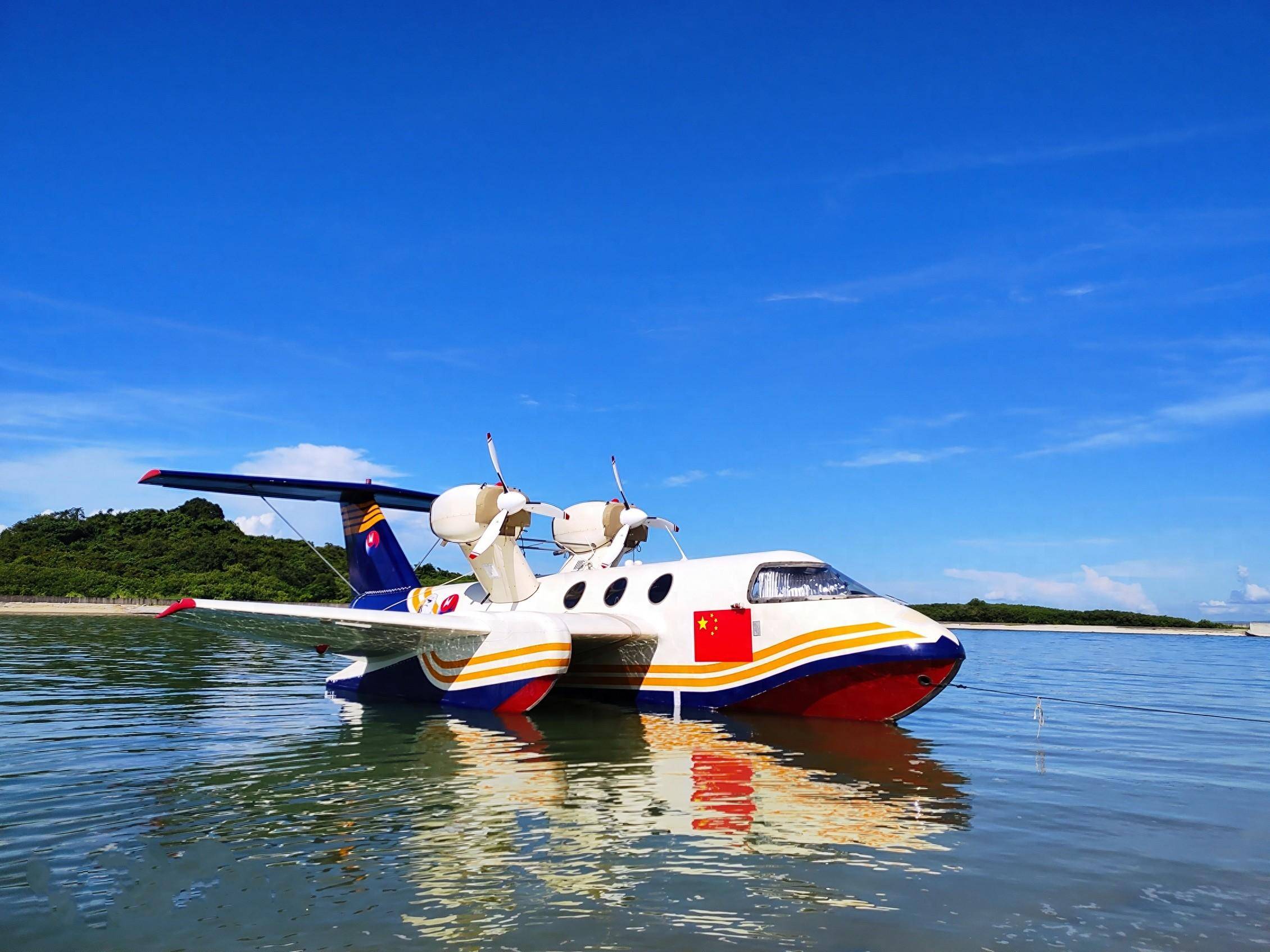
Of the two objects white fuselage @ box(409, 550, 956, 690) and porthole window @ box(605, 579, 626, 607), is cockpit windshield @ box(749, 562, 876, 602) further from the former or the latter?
porthole window @ box(605, 579, 626, 607)

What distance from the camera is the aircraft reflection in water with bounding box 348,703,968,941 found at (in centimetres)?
539

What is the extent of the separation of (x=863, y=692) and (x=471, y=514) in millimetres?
8706

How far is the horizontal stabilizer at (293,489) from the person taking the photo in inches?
666

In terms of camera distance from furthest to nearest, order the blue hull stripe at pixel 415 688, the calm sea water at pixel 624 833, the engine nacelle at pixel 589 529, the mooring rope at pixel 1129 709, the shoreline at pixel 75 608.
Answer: the shoreline at pixel 75 608
the engine nacelle at pixel 589 529
the blue hull stripe at pixel 415 688
the mooring rope at pixel 1129 709
the calm sea water at pixel 624 833

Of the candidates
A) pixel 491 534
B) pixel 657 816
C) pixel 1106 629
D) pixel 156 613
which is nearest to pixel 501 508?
pixel 491 534

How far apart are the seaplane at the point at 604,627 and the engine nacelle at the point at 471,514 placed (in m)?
0.03

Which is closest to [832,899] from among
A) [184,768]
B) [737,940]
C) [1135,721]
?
[737,940]

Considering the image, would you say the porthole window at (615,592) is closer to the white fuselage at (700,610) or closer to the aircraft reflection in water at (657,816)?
the white fuselage at (700,610)

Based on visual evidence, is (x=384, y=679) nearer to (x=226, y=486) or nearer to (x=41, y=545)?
(x=226, y=486)

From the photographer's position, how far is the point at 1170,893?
5.37m

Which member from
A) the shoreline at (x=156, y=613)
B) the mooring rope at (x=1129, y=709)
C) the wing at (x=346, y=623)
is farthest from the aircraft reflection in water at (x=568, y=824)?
the shoreline at (x=156, y=613)

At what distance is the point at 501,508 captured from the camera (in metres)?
17.2

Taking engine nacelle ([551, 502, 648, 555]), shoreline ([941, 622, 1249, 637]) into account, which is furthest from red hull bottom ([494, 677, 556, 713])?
shoreline ([941, 622, 1249, 637])

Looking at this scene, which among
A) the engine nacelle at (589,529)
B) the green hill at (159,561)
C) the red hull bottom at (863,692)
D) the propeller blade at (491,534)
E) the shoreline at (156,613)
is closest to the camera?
the red hull bottom at (863,692)
